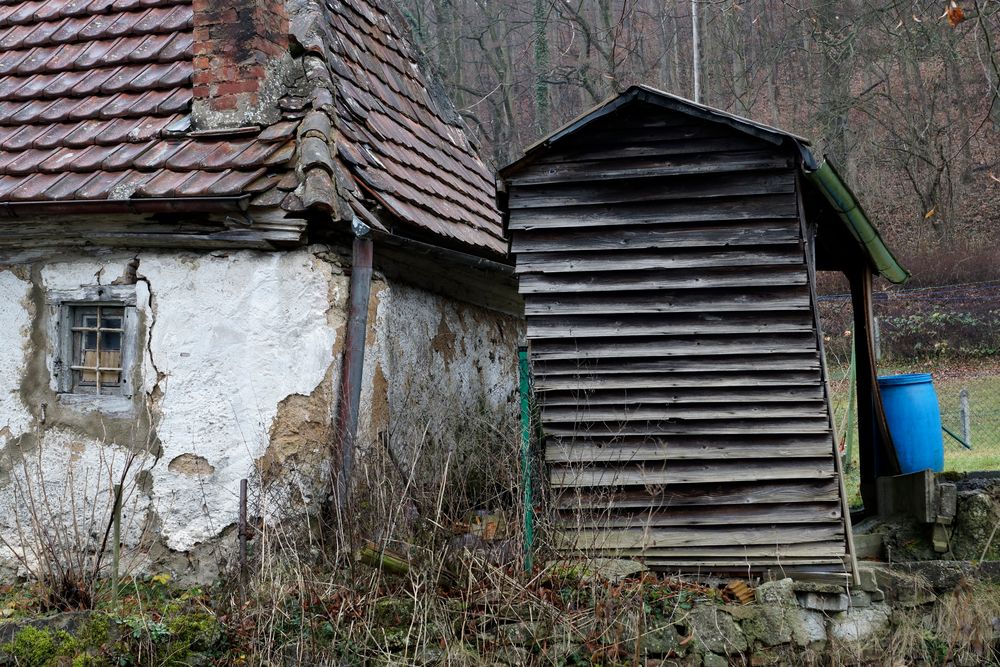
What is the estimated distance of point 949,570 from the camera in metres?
6.28

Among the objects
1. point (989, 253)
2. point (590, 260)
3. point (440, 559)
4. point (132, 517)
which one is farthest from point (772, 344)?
point (989, 253)

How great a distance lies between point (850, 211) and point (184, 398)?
16.1 ft

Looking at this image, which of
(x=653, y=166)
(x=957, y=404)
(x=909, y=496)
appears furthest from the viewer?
(x=957, y=404)

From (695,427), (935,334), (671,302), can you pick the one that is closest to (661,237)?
(671,302)

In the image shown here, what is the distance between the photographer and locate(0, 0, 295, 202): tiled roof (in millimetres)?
6004

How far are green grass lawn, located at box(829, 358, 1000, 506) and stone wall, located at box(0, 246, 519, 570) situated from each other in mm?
5448

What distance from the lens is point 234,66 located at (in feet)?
20.7

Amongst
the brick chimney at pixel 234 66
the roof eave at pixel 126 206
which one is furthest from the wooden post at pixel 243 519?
the brick chimney at pixel 234 66

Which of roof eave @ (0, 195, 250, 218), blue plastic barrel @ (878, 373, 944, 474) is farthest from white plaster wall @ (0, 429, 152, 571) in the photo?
blue plastic barrel @ (878, 373, 944, 474)

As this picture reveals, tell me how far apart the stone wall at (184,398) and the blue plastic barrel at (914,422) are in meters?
3.93

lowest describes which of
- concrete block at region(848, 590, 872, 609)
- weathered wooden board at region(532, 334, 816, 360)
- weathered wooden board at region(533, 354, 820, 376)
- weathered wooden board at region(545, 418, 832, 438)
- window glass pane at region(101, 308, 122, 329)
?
concrete block at region(848, 590, 872, 609)

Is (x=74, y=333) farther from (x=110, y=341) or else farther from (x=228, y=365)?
(x=228, y=365)

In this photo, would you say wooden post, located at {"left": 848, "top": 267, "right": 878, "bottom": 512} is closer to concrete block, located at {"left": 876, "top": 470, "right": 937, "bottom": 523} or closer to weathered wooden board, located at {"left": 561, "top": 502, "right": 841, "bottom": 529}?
concrete block, located at {"left": 876, "top": 470, "right": 937, "bottom": 523}

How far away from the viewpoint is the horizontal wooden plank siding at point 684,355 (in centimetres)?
602
